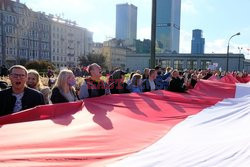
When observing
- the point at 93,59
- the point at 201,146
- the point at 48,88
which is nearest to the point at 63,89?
the point at 48,88

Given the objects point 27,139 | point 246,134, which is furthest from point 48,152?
point 246,134

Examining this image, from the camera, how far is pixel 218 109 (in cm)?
713

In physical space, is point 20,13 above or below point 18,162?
above

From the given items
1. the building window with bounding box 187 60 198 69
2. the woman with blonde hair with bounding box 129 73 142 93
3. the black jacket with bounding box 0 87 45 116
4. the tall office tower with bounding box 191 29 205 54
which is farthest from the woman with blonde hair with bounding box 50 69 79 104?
the tall office tower with bounding box 191 29 205 54

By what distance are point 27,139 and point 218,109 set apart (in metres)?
4.42

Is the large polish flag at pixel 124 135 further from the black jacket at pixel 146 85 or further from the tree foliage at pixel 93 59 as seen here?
the tree foliage at pixel 93 59

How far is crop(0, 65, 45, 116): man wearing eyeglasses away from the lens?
16.3ft

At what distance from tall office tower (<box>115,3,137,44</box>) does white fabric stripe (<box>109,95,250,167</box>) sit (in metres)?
171

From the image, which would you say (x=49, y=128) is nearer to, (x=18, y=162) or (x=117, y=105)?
(x=18, y=162)

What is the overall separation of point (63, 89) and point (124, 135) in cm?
202

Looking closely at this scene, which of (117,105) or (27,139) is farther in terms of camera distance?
(117,105)

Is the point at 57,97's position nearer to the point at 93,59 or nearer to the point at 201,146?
the point at 201,146

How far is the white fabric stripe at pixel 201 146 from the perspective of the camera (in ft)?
11.0

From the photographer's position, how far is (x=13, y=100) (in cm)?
500
